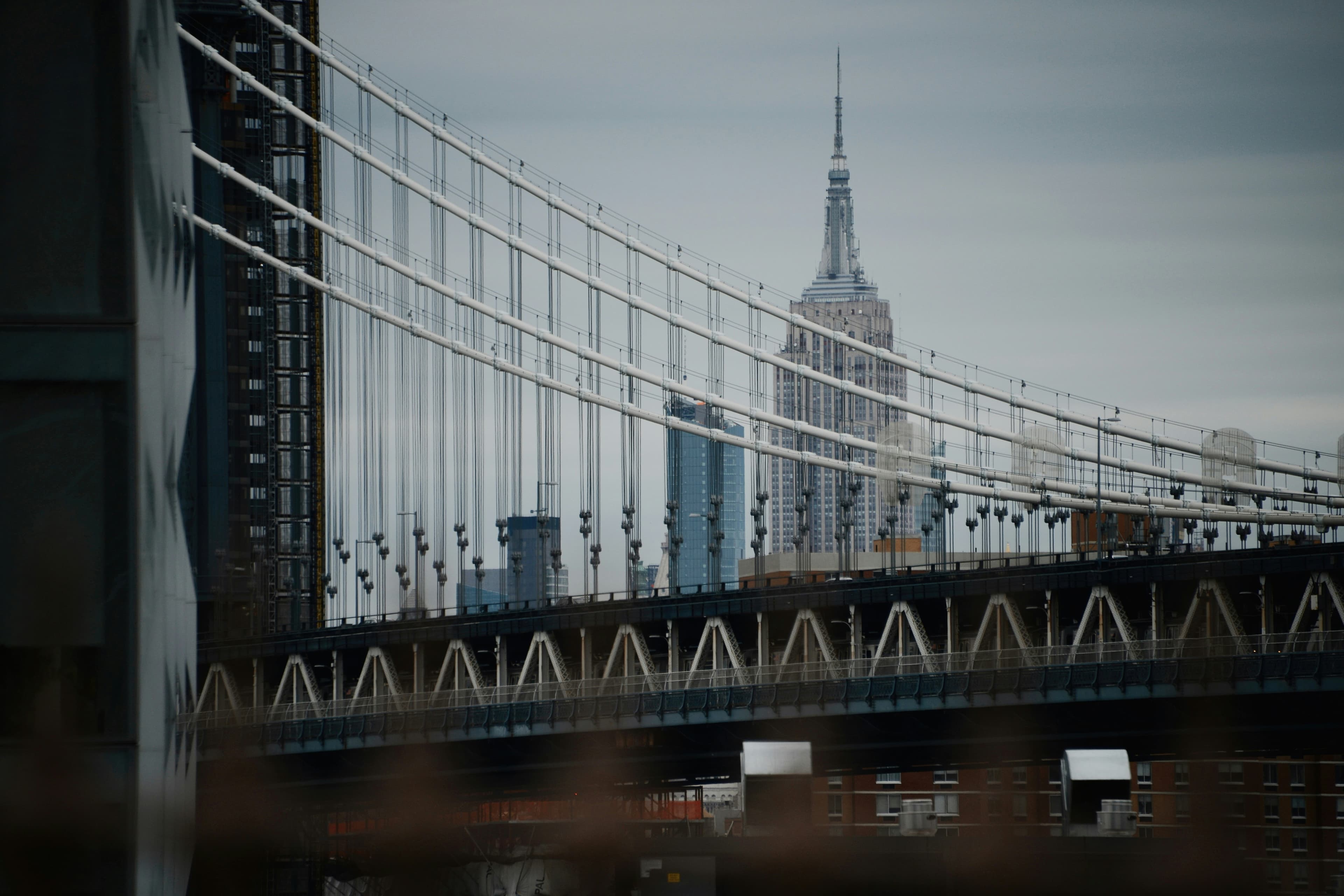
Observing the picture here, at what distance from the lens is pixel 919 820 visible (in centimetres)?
1274

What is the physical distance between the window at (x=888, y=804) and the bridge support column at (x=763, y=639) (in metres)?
17.3

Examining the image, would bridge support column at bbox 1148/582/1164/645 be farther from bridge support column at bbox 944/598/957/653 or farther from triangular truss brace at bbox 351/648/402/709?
triangular truss brace at bbox 351/648/402/709

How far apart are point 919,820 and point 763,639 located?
128ft

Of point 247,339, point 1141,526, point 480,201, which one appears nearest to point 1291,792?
point 480,201

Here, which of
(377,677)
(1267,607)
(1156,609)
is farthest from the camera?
(377,677)

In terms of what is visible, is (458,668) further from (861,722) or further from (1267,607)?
(1267,607)

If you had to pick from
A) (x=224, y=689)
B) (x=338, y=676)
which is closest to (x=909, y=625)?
(x=338, y=676)

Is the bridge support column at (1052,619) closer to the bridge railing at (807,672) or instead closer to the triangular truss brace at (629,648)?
the bridge railing at (807,672)

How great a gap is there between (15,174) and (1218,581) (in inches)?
1793

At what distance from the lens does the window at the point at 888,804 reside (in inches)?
2744

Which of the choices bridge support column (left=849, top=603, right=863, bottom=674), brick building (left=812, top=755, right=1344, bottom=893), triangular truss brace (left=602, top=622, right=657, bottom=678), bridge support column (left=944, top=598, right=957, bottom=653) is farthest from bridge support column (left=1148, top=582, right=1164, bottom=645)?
brick building (left=812, top=755, right=1344, bottom=893)

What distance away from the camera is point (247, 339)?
6028 centimetres

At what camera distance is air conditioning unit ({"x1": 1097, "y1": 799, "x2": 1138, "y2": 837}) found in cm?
895

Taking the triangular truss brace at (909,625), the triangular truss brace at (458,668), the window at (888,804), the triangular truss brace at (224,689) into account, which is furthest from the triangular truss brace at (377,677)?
the triangular truss brace at (224,689)
